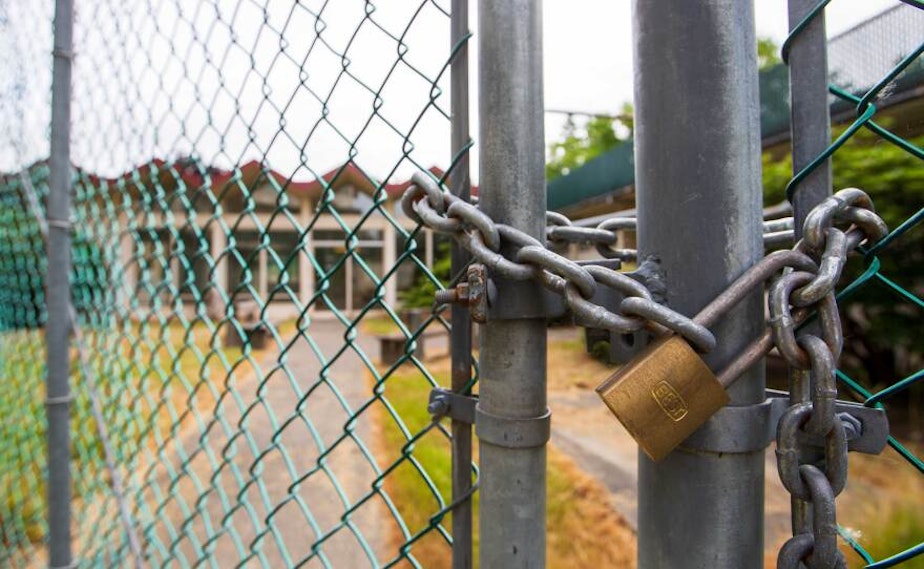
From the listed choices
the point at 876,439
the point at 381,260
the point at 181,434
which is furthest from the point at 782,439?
the point at 381,260

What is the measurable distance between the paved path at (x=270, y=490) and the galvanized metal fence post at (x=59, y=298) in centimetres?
22

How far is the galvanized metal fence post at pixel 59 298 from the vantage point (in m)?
1.27

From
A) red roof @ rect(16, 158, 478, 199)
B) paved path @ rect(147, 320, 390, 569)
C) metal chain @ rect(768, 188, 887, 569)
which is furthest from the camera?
paved path @ rect(147, 320, 390, 569)

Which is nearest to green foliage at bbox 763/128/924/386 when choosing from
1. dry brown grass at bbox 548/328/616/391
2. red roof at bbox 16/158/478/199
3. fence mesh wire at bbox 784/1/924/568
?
fence mesh wire at bbox 784/1/924/568

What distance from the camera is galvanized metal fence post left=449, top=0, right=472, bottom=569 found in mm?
580

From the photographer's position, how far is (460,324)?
59 cm

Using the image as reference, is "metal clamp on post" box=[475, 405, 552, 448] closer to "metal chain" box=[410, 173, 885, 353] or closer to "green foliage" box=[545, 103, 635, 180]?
"metal chain" box=[410, 173, 885, 353]

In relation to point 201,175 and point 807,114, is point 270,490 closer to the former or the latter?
point 201,175

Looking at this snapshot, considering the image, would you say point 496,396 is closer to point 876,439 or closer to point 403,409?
point 876,439

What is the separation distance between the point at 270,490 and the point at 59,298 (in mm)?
2305

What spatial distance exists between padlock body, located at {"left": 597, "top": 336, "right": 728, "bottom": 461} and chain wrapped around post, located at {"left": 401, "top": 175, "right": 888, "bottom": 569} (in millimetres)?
18

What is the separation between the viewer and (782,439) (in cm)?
35

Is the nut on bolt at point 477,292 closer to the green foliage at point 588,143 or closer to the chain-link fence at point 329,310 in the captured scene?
the chain-link fence at point 329,310

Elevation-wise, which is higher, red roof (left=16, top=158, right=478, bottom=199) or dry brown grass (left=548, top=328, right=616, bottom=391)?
red roof (left=16, top=158, right=478, bottom=199)
